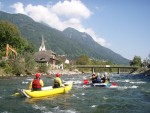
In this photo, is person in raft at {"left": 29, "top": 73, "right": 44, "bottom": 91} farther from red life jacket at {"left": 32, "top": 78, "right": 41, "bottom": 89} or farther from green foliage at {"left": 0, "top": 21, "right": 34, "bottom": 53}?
green foliage at {"left": 0, "top": 21, "right": 34, "bottom": 53}

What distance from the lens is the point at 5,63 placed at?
227ft

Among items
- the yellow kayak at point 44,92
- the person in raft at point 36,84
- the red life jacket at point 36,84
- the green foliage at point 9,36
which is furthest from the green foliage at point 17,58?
the red life jacket at point 36,84

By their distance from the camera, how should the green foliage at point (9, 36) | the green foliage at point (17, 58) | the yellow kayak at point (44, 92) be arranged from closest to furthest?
the yellow kayak at point (44, 92), the green foliage at point (17, 58), the green foliage at point (9, 36)

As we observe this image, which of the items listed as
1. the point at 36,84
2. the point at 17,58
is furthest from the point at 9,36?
the point at 36,84

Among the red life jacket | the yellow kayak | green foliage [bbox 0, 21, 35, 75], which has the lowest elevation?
the yellow kayak

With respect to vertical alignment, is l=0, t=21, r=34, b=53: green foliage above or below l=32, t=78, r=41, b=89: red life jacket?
above

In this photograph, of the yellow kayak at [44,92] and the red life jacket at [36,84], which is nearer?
the yellow kayak at [44,92]

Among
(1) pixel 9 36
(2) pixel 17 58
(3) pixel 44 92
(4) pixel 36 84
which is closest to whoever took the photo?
(4) pixel 36 84

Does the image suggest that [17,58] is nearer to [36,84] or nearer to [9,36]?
[9,36]

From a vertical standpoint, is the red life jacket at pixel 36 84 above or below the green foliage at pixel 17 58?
below

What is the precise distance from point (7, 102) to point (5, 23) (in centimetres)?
6526

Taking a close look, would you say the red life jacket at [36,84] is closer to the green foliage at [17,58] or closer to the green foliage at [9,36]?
the green foliage at [17,58]

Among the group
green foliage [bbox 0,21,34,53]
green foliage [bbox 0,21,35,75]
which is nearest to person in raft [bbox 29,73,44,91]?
green foliage [bbox 0,21,35,75]

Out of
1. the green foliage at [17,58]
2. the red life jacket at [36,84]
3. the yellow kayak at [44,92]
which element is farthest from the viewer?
the green foliage at [17,58]
